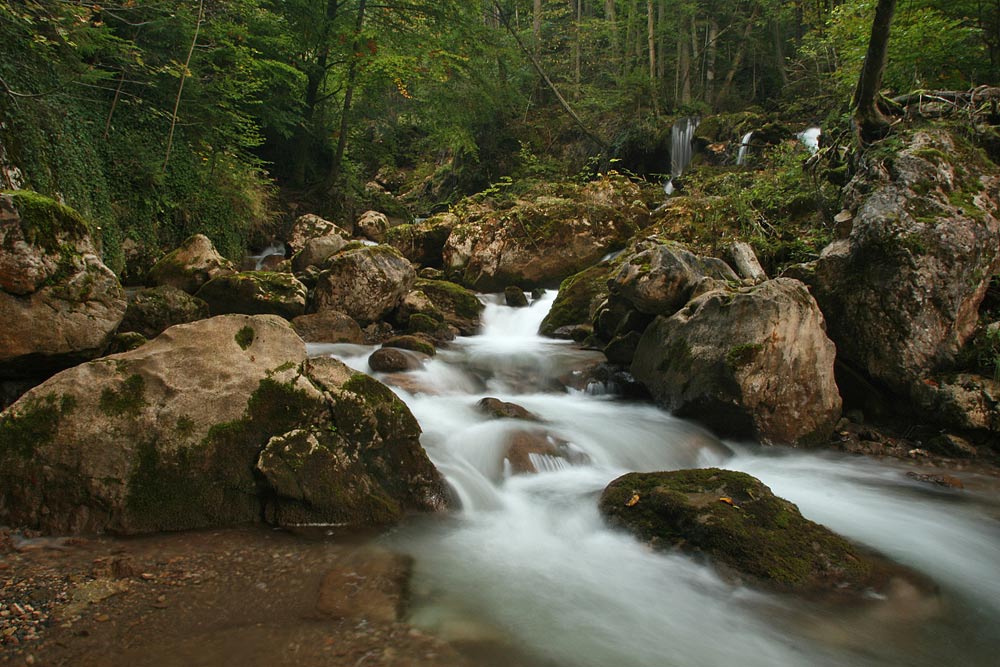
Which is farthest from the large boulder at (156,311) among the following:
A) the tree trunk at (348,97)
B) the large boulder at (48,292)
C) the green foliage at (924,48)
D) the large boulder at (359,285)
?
the green foliage at (924,48)

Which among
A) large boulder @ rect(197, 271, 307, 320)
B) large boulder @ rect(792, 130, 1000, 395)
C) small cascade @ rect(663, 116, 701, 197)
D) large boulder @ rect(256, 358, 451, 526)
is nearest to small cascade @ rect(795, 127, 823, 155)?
small cascade @ rect(663, 116, 701, 197)

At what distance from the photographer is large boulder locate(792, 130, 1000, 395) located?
20.5 feet

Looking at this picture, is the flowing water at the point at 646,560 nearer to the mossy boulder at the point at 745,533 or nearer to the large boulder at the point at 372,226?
the mossy boulder at the point at 745,533

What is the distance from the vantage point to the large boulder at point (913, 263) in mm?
6234

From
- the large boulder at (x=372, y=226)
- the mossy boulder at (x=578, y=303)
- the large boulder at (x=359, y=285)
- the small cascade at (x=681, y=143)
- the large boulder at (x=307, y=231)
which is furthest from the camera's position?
the small cascade at (x=681, y=143)

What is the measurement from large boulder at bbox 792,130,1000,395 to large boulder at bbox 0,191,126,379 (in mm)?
7988

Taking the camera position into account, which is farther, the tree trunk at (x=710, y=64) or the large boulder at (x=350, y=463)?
the tree trunk at (x=710, y=64)

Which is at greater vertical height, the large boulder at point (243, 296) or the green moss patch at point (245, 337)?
the large boulder at point (243, 296)

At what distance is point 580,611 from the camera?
123 inches

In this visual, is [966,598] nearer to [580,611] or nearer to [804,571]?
[804,571]

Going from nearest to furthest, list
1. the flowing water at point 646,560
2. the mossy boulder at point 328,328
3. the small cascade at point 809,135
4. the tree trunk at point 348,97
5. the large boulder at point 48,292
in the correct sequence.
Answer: the flowing water at point 646,560, the large boulder at point 48,292, the mossy boulder at point 328,328, the tree trunk at point 348,97, the small cascade at point 809,135

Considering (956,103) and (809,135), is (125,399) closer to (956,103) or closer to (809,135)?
(956,103)

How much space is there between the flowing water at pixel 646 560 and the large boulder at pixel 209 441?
22.9 inches

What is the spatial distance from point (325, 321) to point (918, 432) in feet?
28.0
